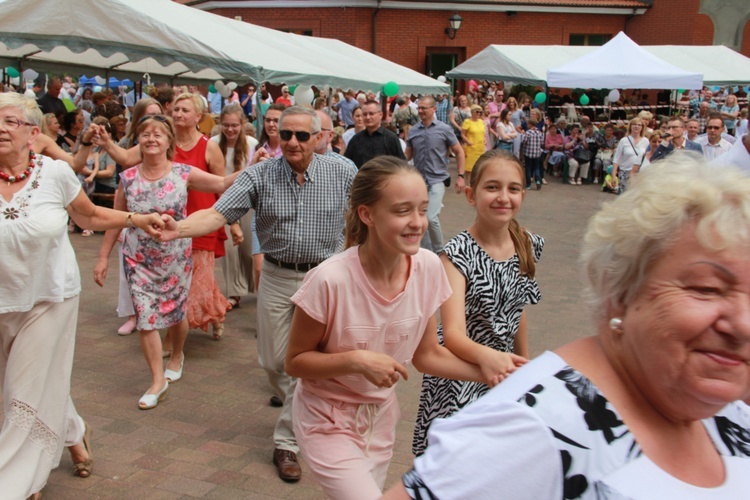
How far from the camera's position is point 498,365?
240 cm

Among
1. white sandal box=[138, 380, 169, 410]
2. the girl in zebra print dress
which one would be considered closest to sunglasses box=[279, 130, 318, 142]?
→ the girl in zebra print dress

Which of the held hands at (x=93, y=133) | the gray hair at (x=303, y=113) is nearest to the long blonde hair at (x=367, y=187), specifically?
the gray hair at (x=303, y=113)

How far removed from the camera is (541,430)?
126 centimetres

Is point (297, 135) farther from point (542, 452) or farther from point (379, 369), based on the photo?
point (542, 452)

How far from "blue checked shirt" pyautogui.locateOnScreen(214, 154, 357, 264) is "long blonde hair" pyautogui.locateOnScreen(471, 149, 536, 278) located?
1.22 metres

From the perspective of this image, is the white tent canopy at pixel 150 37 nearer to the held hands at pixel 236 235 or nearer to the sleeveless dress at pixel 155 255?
the held hands at pixel 236 235

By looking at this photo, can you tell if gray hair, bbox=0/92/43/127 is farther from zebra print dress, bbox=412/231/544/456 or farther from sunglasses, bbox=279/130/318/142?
zebra print dress, bbox=412/231/544/456

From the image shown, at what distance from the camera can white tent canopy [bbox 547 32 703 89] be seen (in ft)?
57.3

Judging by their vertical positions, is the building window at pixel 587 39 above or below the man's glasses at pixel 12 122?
above

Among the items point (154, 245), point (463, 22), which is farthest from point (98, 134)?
point (463, 22)

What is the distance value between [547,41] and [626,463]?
3161 centimetres

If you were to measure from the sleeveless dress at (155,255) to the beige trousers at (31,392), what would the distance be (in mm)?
1490

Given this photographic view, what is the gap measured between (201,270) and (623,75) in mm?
13746

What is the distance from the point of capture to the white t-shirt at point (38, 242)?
357 centimetres
